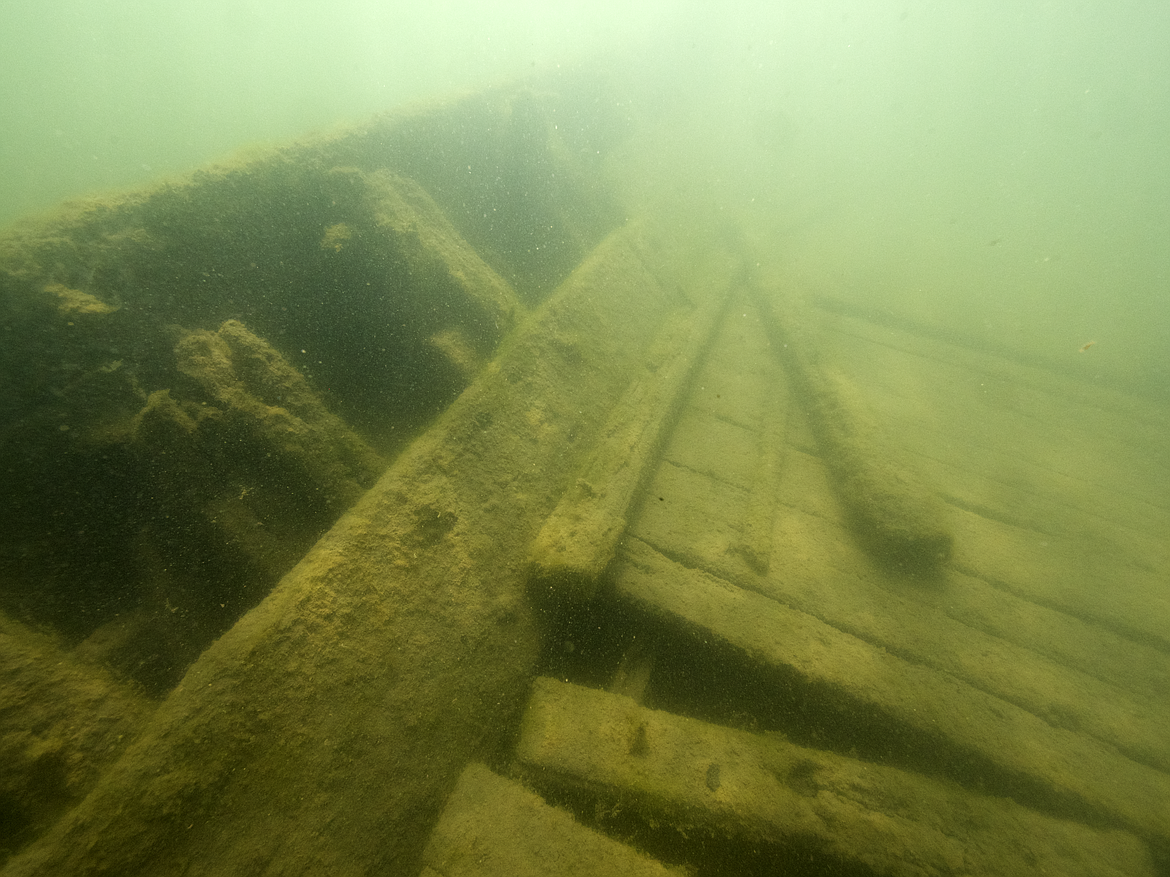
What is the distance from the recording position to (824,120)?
2495cm

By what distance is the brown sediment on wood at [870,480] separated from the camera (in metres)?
2.96

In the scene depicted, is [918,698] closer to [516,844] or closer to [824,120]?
[516,844]

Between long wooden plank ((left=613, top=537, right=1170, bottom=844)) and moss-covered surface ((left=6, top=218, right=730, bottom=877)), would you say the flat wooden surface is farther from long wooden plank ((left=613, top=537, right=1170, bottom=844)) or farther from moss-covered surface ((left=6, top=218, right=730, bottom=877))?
moss-covered surface ((left=6, top=218, right=730, bottom=877))

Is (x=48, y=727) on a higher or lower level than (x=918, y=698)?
lower

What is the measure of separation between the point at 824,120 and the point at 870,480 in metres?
30.5

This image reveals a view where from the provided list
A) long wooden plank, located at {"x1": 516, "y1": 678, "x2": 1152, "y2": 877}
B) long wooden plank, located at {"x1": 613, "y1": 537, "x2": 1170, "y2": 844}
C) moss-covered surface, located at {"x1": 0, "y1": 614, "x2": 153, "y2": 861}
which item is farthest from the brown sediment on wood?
moss-covered surface, located at {"x1": 0, "y1": 614, "x2": 153, "y2": 861}

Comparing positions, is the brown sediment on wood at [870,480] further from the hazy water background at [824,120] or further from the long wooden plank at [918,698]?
the hazy water background at [824,120]

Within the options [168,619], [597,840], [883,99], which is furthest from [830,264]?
[883,99]

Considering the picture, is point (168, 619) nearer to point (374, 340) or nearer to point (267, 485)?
point (267, 485)

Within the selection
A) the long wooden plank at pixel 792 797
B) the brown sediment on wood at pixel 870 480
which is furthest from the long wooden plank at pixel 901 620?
the long wooden plank at pixel 792 797

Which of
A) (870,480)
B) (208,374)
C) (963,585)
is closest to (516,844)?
(208,374)

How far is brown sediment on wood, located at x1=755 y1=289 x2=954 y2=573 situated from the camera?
9.71ft

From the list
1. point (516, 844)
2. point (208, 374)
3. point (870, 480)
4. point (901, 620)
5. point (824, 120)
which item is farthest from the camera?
point (824, 120)

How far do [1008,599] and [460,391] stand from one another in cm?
400
